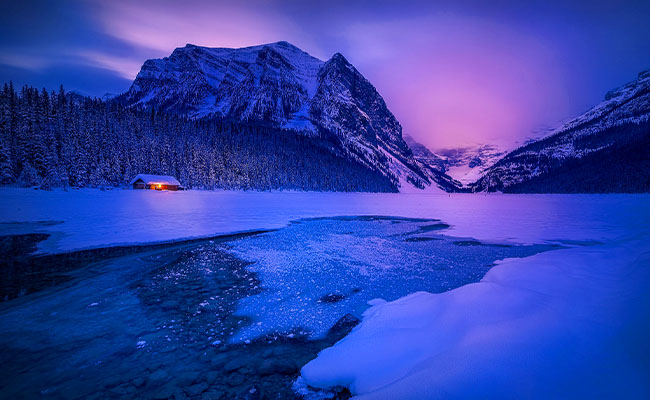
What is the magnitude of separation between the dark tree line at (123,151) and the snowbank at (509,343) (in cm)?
6329

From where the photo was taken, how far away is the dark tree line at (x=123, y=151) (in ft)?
160

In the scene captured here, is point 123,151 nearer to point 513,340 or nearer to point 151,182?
point 151,182

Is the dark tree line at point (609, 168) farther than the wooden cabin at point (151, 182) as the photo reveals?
Yes

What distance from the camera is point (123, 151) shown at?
2785 inches

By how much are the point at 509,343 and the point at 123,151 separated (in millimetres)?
89056

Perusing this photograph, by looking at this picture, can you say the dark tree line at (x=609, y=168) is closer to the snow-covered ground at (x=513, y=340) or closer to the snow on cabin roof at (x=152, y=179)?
the snow-covered ground at (x=513, y=340)

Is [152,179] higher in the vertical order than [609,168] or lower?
lower

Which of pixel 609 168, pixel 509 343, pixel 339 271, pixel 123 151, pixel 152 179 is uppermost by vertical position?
pixel 609 168

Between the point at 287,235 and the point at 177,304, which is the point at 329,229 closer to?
the point at 287,235

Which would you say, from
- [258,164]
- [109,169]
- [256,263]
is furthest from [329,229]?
[258,164]

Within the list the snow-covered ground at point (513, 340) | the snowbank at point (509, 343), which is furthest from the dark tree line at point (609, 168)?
the snowbank at point (509, 343)

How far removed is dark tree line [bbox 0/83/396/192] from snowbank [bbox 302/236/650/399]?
2492 inches

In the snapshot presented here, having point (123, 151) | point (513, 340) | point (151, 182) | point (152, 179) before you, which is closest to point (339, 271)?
point (513, 340)

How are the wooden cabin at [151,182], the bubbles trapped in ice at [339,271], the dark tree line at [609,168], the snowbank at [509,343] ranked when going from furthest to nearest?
the dark tree line at [609,168], the wooden cabin at [151,182], the bubbles trapped in ice at [339,271], the snowbank at [509,343]
